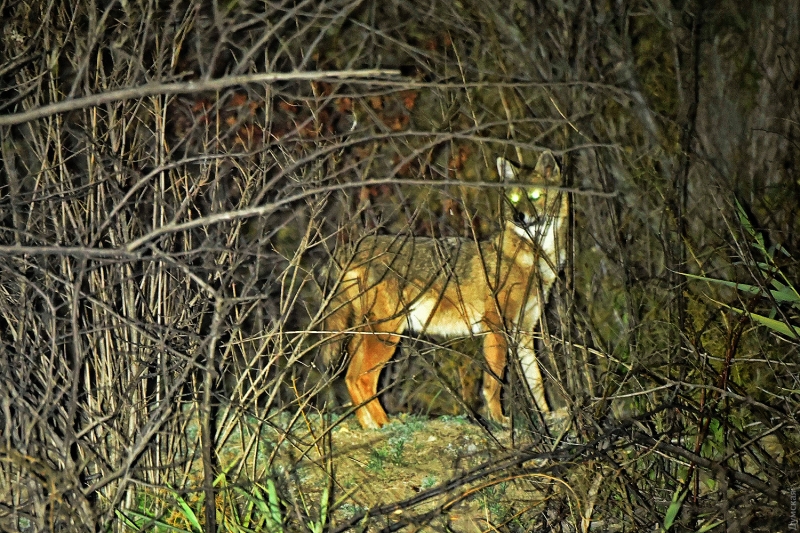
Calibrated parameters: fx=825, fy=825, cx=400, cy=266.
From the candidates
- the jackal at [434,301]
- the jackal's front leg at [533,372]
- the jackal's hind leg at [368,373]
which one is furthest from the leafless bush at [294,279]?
the jackal's hind leg at [368,373]

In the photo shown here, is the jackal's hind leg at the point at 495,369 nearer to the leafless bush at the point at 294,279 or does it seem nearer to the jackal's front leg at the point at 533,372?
the jackal's front leg at the point at 533,372

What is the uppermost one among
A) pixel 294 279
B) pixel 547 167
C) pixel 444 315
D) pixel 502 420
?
pixel 547 167

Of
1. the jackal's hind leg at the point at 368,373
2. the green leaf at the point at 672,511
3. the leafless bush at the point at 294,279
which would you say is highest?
the leafless bush at the point at 294,279

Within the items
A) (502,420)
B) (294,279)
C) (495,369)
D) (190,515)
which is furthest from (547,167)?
(190,515)

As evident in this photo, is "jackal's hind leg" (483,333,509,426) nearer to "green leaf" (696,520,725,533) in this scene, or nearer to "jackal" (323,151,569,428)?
"jackal" (323,151,569,428)

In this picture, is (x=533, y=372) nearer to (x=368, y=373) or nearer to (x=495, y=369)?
(x=495, y=369)

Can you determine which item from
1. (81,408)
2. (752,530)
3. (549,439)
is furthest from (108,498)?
(752,530)

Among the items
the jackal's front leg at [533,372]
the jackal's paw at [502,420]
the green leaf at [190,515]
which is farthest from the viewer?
the jackal's paw at [502,420]

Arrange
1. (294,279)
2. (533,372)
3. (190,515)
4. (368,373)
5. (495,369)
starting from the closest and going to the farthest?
1. (190,515)
2. (294,279)
3. (495,369)
4. (368,373)
5. (533,372)

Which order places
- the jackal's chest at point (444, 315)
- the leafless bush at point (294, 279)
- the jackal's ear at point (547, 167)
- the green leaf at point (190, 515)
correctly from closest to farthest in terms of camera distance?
the leafless bush at point (294, 279)
the green leaf at point (190, 515)
the jackal's ear at point (547, 167)
the jackal's chest at point (444, 315)

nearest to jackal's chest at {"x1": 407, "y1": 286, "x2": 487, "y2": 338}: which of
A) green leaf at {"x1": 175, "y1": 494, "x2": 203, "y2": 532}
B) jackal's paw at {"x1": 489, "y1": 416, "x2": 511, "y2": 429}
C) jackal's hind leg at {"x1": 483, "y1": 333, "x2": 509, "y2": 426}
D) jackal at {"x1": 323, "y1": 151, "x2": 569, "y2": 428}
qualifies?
jackal at {"x1": 323, "y1": 151, "x2": 569, "y2": 428}

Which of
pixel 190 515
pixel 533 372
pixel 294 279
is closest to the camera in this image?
pixel 190 515

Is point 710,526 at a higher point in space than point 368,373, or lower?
higher

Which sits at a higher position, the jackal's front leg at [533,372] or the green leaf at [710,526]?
the green leaf at [710,526]
